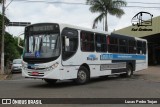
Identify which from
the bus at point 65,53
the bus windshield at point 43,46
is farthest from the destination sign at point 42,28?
the bus windshield at point 43,46

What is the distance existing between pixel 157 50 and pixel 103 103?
53.6 m

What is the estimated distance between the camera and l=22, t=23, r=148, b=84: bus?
688 inches

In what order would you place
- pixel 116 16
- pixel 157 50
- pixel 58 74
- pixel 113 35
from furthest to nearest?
pixel 157 50 → pixel 116 16 → pixel 113 35 → pixel 58 74

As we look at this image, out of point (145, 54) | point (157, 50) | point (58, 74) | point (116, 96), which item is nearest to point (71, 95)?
point (116, 96)

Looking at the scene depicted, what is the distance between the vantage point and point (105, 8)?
2045 inches

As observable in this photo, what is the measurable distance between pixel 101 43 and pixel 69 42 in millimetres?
3652

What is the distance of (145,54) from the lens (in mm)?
28359

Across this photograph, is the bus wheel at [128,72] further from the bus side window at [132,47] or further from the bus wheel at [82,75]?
the bus wheel at [82,75]

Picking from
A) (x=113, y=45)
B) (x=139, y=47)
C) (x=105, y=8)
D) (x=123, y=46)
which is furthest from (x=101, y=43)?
A: (x=105, y=8)

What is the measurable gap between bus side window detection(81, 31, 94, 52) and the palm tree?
3109cm

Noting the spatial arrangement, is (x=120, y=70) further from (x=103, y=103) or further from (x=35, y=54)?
(x=103, y=103)

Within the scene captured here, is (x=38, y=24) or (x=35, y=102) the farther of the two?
(x=38, y=24)

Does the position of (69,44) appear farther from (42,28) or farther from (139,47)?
(139,47)

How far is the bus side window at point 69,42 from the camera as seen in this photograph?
17.8m
